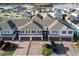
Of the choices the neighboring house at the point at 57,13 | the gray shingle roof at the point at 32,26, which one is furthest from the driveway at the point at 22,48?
the neighboring house at the point at 57,13

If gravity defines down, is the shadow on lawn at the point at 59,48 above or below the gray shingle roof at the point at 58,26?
below

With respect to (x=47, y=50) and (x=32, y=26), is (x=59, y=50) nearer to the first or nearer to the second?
(x=47, y=50)

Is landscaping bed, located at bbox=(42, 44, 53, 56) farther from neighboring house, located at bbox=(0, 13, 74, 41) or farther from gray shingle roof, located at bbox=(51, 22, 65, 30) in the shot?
gray shingle roof, located at bbox=(51, 22, 65, 30)

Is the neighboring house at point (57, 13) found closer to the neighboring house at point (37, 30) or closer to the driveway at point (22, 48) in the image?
the neighboring house at point (37, 30)

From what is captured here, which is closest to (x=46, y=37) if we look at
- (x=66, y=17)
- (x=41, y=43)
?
(x=41, y=43)

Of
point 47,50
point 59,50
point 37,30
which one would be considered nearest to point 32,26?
point 37,30

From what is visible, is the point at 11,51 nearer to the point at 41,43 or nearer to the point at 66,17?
the point at 41,43
